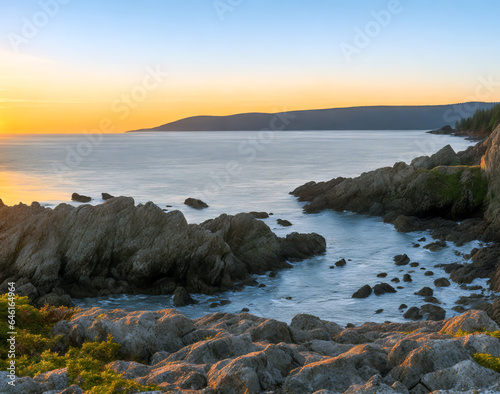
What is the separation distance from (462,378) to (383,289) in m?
23.6

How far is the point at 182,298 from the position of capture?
1191 inches

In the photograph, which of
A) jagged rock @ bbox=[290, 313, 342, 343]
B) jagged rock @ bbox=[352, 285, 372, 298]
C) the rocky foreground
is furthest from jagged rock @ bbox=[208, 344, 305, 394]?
jagged rock @ bbox=[352, 285, 372, 298]

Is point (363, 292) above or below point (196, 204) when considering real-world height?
below

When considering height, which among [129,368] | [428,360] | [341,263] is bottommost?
[341,263]

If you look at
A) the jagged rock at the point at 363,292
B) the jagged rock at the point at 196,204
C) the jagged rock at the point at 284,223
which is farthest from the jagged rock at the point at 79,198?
the jagged rock at the point at 363,292

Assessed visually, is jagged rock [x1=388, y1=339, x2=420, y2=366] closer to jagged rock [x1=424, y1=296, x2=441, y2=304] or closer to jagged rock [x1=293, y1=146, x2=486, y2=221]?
jagged rock [x1=424, y1=296, x2=441, y2=304]

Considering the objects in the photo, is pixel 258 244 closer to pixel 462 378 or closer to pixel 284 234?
pixel 284 234

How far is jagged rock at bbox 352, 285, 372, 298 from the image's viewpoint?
31.4m

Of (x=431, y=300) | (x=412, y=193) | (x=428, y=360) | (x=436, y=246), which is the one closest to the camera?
(x=428, y=360)

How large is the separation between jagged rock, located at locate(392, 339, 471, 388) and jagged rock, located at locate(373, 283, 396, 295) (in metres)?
22.1

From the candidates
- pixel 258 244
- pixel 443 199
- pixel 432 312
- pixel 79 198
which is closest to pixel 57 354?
pixel 432 312

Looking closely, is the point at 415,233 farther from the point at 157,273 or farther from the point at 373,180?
the point at 157,273

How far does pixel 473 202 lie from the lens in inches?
1943

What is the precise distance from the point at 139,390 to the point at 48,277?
24.8 meters
